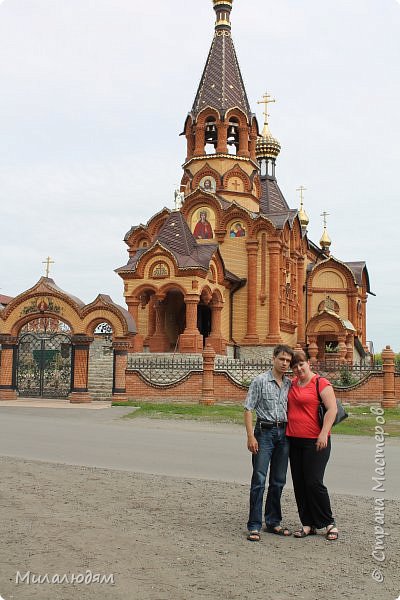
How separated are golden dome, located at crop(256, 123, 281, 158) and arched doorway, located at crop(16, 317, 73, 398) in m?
21.1

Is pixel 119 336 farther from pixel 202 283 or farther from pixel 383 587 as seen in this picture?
pixel 383 587

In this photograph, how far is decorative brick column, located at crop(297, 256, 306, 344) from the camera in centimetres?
3319

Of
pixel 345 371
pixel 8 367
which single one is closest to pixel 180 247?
pixel 8 367

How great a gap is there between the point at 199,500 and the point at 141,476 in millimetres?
1467

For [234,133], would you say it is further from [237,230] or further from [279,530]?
[279,530]

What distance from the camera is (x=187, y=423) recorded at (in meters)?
14.3

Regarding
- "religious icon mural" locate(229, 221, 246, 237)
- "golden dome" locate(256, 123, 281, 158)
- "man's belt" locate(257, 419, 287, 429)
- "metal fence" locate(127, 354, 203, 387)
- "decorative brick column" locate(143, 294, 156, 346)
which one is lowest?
"man's belt" locate(257, 419, 287, 429)

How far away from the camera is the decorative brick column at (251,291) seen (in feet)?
94.4

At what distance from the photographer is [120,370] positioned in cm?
1962

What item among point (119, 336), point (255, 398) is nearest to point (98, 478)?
point (255, 398)

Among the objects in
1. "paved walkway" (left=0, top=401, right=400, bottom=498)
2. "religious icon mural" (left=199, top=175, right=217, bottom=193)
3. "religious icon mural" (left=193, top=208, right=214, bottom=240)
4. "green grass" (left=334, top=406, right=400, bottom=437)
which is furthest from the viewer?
"religious icon mural" (left=199, top=175, right=217, bottom=193)

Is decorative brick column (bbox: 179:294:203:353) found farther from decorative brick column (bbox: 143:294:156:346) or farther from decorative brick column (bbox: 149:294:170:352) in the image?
decorative brick column (bbox: 143:294:156:346)

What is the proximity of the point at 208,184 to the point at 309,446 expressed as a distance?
26699 millimetres

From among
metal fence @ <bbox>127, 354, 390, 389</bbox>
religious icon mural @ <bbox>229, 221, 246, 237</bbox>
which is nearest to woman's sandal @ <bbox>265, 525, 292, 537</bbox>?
metal fence @ <bbox>127, 354, 390, 389</bbox>
